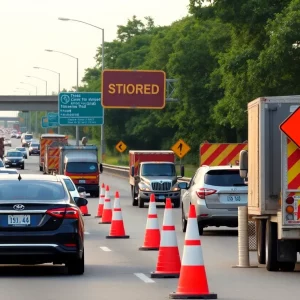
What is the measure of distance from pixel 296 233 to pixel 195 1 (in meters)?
37.2

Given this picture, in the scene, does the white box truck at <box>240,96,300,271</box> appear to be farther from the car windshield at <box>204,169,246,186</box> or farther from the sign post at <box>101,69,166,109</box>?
the sign post at <box>101,69,166,109</box>

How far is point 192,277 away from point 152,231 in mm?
8082

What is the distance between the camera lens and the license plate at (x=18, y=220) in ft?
54.0

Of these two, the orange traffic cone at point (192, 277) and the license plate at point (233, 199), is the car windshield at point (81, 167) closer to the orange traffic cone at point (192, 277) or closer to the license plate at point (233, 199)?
the license plate at point (233, 199)

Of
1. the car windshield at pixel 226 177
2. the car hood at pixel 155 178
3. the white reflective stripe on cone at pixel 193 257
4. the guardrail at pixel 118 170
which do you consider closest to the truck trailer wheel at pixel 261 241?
the white reflective stripe on cone at pixel 193 257

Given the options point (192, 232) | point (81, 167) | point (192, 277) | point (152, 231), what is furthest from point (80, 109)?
point (192, 277)

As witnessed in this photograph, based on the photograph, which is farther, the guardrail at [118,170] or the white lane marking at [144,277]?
the guardrail at [118,170]

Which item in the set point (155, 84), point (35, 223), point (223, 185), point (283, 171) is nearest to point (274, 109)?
point (283, 171)

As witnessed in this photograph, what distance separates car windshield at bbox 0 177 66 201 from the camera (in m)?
16.8

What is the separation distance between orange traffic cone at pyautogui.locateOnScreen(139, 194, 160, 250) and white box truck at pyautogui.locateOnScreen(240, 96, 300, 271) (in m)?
3.17

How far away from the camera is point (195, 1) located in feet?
174

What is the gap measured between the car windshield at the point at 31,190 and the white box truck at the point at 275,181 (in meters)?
2.91

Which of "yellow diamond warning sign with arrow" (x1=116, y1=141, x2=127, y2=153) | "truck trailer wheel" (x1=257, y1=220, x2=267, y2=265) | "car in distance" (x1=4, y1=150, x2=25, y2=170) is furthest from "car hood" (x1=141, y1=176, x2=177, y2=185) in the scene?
"car in distance" (x1=4, y1=150, x2=25, y2=170)

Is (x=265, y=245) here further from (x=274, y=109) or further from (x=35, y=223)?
(x=35, y=223)
